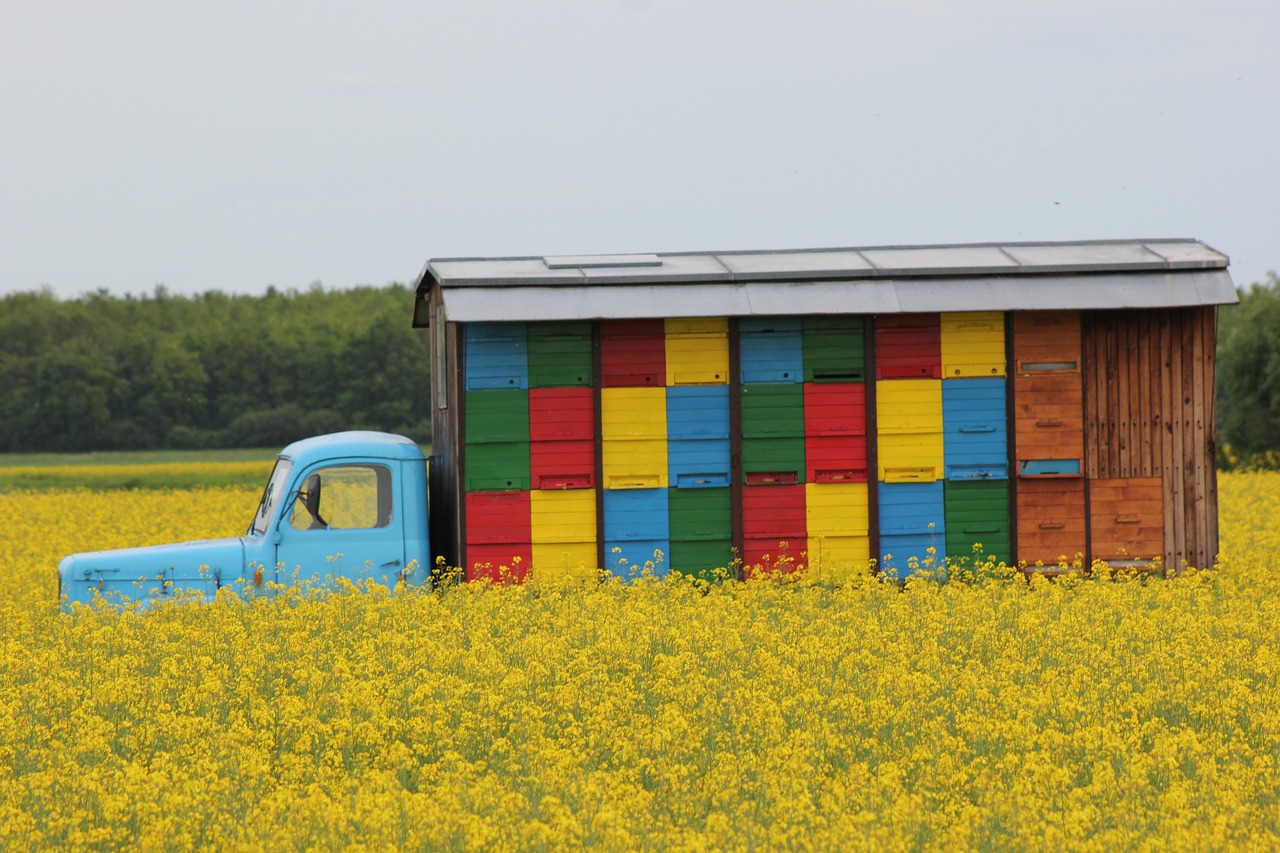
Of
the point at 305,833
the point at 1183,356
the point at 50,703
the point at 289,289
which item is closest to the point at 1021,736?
the point at 305,833

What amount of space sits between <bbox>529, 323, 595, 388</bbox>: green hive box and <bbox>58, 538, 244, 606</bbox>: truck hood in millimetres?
3529

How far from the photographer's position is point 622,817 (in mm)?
6680

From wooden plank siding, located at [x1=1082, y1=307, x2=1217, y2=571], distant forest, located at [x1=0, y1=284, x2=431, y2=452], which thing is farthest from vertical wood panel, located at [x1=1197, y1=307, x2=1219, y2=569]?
distant forest, located at [x1=0, y1=284, x2=431, y2=452]

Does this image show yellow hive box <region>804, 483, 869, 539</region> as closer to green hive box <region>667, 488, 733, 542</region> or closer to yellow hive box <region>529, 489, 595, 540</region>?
green hive box <region>667, 488, 733, 542</region>

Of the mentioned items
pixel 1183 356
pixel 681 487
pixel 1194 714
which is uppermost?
pixel 1183 356

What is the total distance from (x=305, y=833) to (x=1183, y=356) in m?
11.3

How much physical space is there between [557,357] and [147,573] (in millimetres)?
4435

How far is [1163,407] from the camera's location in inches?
586

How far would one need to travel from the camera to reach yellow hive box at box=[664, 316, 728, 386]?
1441 centimetres

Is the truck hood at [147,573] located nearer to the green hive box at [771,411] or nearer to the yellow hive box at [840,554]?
the green hive box at [771,411]

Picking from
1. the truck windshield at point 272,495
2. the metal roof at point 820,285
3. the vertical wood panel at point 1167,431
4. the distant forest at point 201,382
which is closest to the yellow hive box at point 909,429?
the metal roof at point 820,285

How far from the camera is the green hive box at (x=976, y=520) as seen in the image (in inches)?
570

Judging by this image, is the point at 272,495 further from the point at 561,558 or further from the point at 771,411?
the point at 771,411

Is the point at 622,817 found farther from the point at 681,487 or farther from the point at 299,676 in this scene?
the point at 681,487
